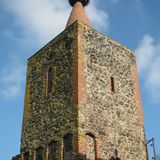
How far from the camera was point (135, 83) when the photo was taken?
22219mm

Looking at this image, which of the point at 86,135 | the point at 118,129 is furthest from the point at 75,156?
the point at 118,129

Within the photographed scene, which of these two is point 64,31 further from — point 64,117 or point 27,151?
point 27,151

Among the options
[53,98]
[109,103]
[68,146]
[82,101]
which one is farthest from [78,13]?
[68,146]

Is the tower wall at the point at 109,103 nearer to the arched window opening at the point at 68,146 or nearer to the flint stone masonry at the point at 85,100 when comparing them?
the flint stone masonry at the point at 85,100

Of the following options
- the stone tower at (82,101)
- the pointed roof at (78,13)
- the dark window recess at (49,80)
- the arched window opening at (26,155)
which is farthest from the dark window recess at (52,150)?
the pointed roof at (78,13)

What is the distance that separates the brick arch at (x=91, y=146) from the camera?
17.7m

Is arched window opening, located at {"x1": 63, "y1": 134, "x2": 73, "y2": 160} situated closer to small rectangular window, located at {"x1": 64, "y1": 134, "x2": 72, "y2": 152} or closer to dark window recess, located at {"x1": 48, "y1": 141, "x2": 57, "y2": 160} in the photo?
small rectangular window, located at {"x1": 64, "y1": 134, "x2": 72, "y2": 152}

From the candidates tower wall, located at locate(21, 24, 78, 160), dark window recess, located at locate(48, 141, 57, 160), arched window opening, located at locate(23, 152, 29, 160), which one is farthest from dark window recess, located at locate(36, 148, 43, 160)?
arched window opening, located at locate(23, 152, 29, 160)

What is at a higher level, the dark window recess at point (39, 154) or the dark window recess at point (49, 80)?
the dark window recess at point (49, 80)

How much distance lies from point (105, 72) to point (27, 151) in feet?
19.3

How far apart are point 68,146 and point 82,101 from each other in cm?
227

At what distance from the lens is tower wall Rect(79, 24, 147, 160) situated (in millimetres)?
18406

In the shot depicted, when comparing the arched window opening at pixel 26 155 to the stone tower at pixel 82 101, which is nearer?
the stone tower at pixel 82 101

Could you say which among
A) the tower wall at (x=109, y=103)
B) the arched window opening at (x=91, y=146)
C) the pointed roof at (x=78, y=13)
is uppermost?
the pointed roof at (x=78, y=13)
